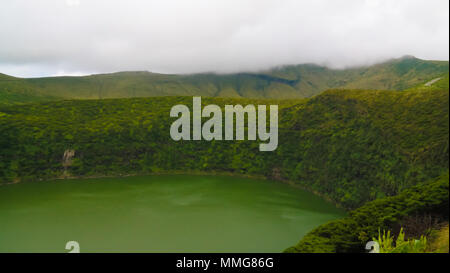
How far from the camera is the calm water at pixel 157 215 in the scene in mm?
37656

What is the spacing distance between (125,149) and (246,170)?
3089cm

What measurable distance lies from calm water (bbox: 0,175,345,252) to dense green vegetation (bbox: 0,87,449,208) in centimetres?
530

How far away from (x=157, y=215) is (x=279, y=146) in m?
38.1

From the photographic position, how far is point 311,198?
2270 inches

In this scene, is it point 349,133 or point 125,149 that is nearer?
point 349,133

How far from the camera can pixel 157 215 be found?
47719mm

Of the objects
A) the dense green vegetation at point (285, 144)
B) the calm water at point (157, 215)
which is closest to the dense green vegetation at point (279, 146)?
the dense green vegetation at point (285, 144)

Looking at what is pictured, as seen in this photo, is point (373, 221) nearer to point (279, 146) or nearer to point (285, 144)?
point (285, 144)

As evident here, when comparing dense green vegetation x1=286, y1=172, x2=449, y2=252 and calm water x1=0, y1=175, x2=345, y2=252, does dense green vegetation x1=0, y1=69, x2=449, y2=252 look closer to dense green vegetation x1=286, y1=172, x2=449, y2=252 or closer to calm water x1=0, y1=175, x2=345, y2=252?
dense green vegetation x1=286, y1=172, x2=449, y2=252

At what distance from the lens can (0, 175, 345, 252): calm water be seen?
3766cm

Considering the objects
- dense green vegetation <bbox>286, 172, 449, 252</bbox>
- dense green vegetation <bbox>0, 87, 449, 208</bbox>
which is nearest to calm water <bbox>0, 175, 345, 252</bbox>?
dense green vegetation <bbox>0, 87, 449, 208</bbox>

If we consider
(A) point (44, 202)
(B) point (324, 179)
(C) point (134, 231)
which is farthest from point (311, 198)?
(A) point (44, 202)

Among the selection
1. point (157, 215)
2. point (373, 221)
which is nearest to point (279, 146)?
point (157, 215)
